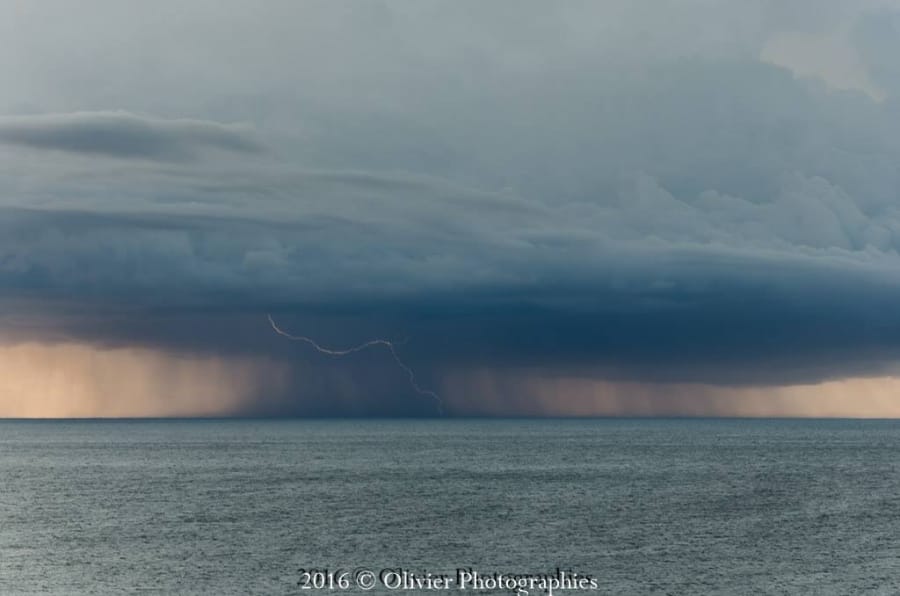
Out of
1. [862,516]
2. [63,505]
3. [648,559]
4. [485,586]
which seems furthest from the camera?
[63,505]

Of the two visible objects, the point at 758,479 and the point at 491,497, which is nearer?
the point at 491,497

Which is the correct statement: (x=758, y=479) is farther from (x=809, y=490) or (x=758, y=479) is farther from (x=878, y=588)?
(x=878, y=588)

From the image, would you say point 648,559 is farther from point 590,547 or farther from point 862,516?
point 862,516

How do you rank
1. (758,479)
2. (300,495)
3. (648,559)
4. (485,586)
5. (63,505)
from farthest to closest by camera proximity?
(758,479) → (300,495) → (63,505) → (648,559) → (485,586)

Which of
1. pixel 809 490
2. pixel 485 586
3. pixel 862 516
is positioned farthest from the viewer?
pixel 809 490

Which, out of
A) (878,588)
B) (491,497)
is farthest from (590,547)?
(491,497)

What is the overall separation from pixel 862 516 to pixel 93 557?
262 feet

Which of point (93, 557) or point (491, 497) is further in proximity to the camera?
point (491, 497)

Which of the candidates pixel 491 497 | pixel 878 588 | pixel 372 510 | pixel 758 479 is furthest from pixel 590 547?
pixel 758 479

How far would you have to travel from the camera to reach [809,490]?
15662 centimetres

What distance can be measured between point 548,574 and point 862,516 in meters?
53.4

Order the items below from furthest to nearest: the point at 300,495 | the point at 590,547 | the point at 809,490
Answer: the point at 809,490, the point at 300,495, the point at 590,547

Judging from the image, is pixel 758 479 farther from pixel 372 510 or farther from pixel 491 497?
pixel 372 510

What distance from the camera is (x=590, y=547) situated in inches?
3821
